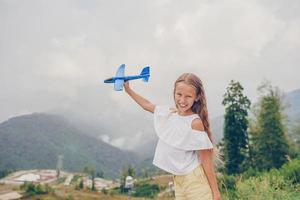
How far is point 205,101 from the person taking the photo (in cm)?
316

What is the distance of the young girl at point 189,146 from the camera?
302cm

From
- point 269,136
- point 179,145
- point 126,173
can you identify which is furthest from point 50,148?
point 179,145

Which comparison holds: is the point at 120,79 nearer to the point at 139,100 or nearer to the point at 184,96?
the point at 139,100

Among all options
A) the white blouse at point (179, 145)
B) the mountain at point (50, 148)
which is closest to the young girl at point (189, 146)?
the white blouse at point (179, 145)

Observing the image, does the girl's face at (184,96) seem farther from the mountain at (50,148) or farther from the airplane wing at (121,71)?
the mountain at (50,148)

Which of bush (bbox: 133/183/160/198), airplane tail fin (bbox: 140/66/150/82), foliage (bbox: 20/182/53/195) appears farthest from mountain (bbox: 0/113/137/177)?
airplane tail fin (bbox: 140/66/150/82)

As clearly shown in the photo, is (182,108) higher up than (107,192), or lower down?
higher up

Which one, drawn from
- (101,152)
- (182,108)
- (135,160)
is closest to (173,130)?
(182,108)

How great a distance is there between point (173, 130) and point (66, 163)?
411ft

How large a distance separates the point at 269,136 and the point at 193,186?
79.6 ft

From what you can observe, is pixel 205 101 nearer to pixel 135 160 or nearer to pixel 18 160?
pixel 18 160

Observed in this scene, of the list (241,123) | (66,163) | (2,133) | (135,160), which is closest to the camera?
(241,123)

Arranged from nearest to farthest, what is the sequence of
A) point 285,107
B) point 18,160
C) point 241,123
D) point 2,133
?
point 241,123, point 285,107, point 18,160, point 2,133

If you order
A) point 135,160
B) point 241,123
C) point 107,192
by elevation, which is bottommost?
point 135,160
